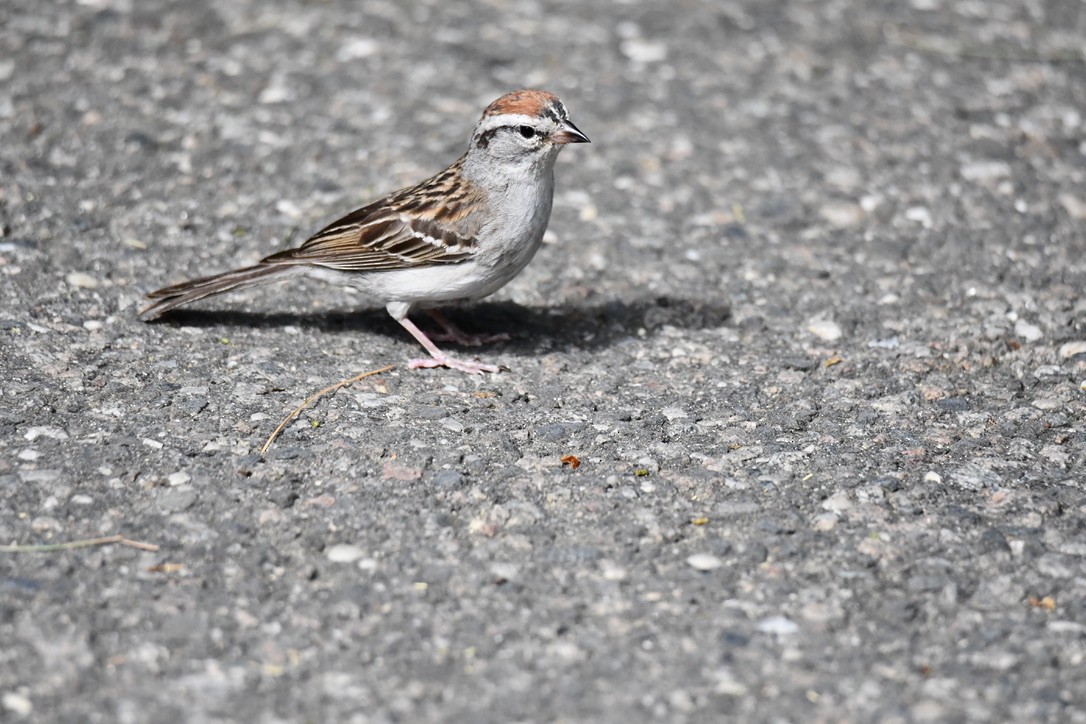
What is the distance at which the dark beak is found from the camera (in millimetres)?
5465

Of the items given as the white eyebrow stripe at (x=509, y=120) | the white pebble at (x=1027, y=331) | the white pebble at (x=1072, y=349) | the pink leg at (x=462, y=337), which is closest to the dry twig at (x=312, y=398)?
the pink leg at (x=462, y=337)

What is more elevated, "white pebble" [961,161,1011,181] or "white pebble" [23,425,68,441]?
"white pebble" [961,161,1011,181]

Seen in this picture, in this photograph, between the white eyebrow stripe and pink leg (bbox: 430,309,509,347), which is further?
pink leg (bbox: 430,309,509,347)

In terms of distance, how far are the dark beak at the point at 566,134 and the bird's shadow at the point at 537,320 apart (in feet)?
3.36

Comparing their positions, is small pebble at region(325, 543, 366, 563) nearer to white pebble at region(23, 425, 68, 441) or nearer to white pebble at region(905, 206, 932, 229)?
white pebble at region(23, 425, 68, 441)

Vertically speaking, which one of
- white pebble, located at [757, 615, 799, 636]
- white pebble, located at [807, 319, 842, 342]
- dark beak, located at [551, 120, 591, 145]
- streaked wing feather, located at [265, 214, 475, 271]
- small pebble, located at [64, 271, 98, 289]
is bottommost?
white pebble, located at [757, 615, 799, 636]

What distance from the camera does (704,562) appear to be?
4195 millimetres

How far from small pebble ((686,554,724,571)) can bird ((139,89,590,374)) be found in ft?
5.70

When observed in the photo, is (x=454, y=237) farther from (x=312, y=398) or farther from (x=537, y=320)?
(x=312, y=398)

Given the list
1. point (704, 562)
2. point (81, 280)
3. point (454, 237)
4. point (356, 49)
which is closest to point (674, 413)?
point (704, 562)

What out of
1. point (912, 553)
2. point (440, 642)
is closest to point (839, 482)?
point (912, 553)

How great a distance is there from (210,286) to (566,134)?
1817 mm

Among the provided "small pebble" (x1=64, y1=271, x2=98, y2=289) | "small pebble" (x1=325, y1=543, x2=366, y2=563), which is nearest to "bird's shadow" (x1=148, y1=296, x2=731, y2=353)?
"small pebble" (x1=64, y1=271, x2=98, y2=289)

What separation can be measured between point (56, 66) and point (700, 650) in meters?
6.58
